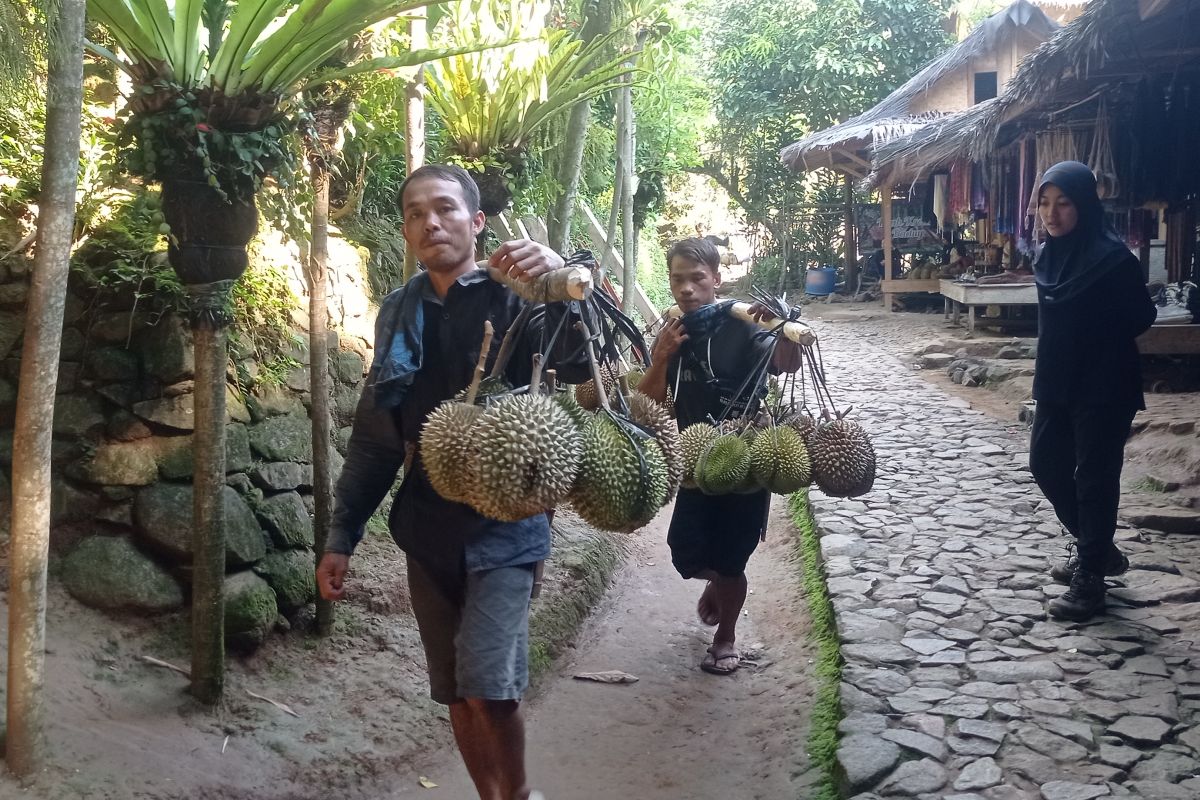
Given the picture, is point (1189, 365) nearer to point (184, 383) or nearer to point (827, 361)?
point (827, 361)

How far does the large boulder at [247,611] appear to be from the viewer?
3836 mm

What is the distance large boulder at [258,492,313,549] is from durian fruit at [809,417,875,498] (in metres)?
2.35

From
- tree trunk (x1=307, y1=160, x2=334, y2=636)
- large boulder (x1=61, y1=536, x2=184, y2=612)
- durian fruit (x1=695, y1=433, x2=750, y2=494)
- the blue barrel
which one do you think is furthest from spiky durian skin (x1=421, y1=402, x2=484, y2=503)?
the blue barrel

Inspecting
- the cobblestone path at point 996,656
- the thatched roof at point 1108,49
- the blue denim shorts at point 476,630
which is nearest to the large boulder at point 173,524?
the blue denim shorts at point 476,630

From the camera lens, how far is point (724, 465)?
10.6 ft

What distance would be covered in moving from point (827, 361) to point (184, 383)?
9436 mm

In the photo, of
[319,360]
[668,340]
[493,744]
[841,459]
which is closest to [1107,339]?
[841,459]

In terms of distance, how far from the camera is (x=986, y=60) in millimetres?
17656

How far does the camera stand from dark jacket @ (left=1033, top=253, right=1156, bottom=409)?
13.5 ft

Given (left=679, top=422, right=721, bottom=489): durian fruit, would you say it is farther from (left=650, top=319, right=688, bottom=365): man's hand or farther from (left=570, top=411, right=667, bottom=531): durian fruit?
(left=570, top=411, right=667, bottom=531): durian fruit

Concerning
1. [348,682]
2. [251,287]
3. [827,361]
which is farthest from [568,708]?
[827,361]

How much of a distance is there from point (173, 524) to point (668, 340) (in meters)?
2.11

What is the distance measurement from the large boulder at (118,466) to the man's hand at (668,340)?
2.10 m

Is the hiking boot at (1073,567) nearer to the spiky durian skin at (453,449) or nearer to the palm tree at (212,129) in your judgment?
the spiky durian skin at (453,449)
